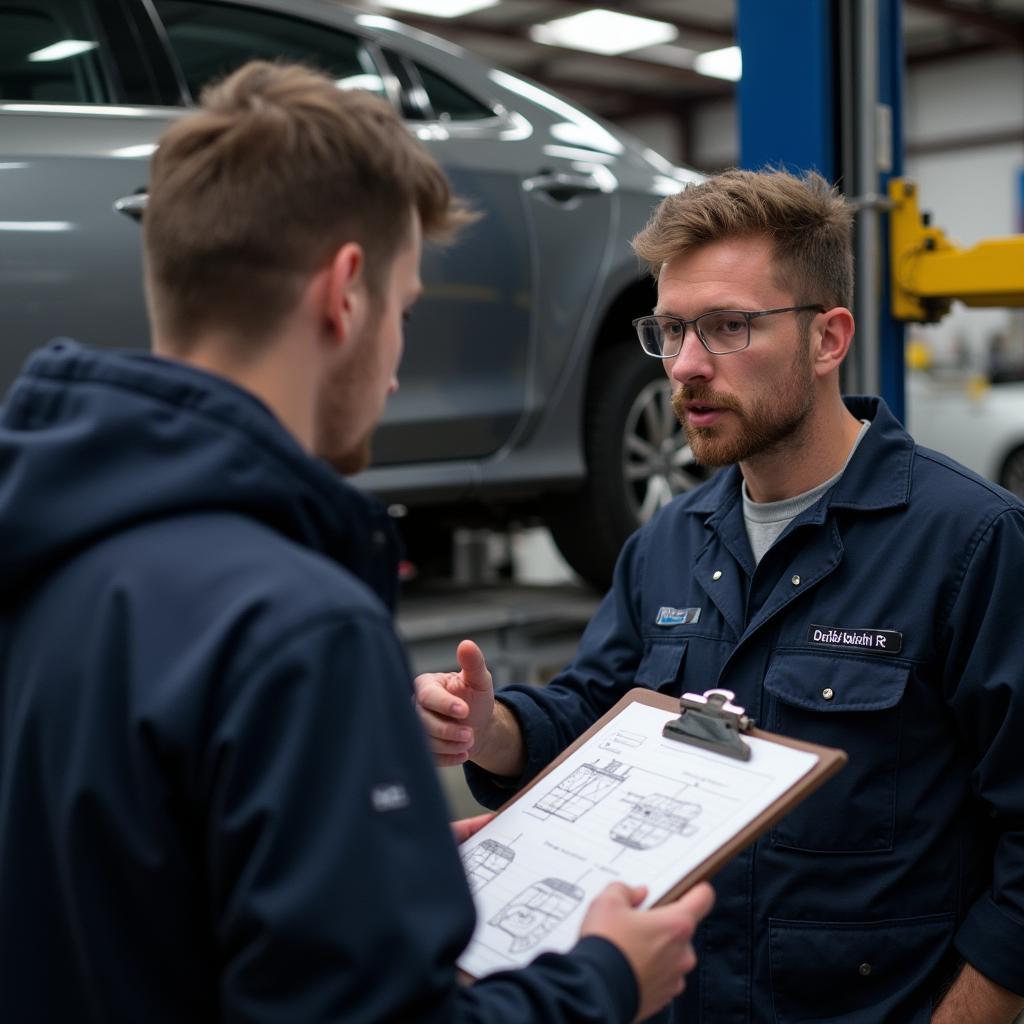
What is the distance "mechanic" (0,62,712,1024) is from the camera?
29.4 inches

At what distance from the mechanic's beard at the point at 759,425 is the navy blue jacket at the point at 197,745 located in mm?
866

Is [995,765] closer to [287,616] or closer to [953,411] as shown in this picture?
[287,616]

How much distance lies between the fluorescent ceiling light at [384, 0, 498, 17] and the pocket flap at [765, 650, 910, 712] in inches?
399

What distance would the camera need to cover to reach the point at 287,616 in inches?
29.9

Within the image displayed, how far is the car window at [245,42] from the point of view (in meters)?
2.74

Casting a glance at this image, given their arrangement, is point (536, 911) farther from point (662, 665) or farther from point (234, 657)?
point (662, 665)

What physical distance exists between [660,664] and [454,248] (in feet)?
5.26

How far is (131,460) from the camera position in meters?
0.81

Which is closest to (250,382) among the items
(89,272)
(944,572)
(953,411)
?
(944,572)

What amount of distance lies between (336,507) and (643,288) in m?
2.77

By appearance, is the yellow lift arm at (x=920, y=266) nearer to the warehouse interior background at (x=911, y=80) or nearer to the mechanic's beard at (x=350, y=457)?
the mechanic's beard at (x=350, y=457)

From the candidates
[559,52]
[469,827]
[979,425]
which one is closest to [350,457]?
[469,827]

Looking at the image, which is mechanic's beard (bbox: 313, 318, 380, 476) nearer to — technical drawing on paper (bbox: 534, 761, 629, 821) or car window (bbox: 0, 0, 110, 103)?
technical drawing on paper (bbox: 534, 761, 629, 821)

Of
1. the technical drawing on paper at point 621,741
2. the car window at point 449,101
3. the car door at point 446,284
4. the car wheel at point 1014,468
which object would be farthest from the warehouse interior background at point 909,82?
the technical drawing on paper at point 621,741
